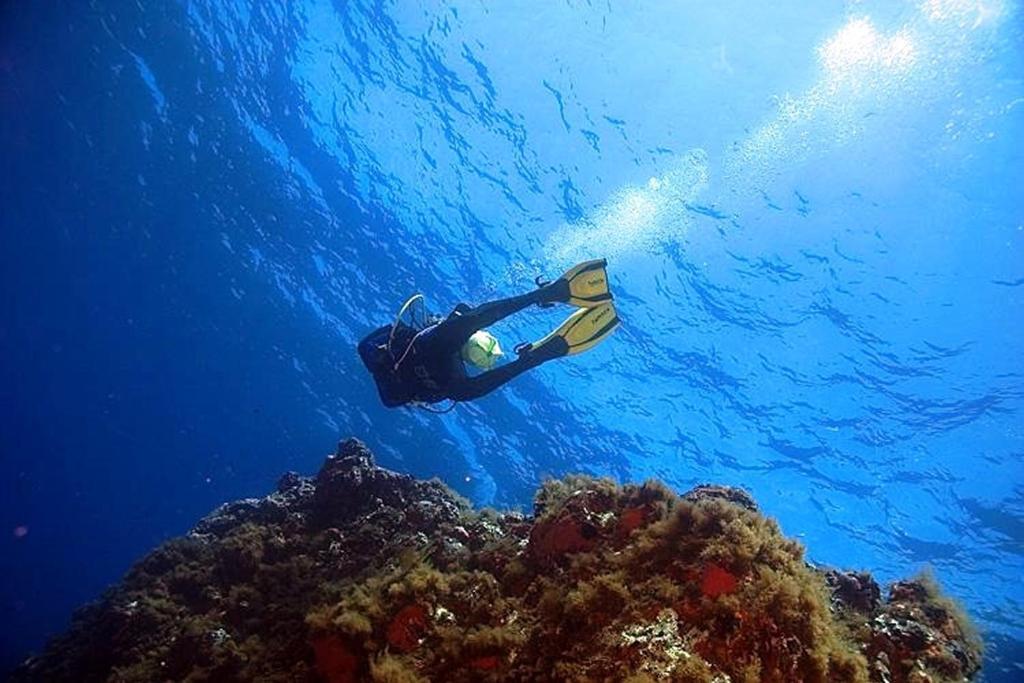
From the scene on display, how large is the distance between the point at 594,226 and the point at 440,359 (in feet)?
42.3

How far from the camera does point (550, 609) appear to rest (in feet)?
14.7

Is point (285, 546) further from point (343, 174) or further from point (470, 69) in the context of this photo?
point (343, 174)

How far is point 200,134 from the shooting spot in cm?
2391

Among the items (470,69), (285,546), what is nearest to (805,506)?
(470,69)

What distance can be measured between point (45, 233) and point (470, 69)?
27542 mm

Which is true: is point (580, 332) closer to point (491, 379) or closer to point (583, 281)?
point (583, 281)

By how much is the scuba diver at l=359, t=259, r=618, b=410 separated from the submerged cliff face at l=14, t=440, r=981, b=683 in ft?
5.59

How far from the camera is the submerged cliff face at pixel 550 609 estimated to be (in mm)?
3848

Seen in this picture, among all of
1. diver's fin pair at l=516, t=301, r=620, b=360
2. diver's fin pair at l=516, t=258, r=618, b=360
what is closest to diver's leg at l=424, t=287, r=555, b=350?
diver's fin pair at l=516, t=258, r=618, b=360

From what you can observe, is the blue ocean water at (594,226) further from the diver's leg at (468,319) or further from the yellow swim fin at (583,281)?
the diver's leg at (468,319)

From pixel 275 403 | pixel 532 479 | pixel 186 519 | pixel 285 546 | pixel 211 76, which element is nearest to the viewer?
pixel 285 546

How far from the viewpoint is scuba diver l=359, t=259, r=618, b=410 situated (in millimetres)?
7781

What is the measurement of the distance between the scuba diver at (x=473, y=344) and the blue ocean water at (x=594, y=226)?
10.6m

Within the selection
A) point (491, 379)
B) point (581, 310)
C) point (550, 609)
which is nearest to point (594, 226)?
point (581, 310)
